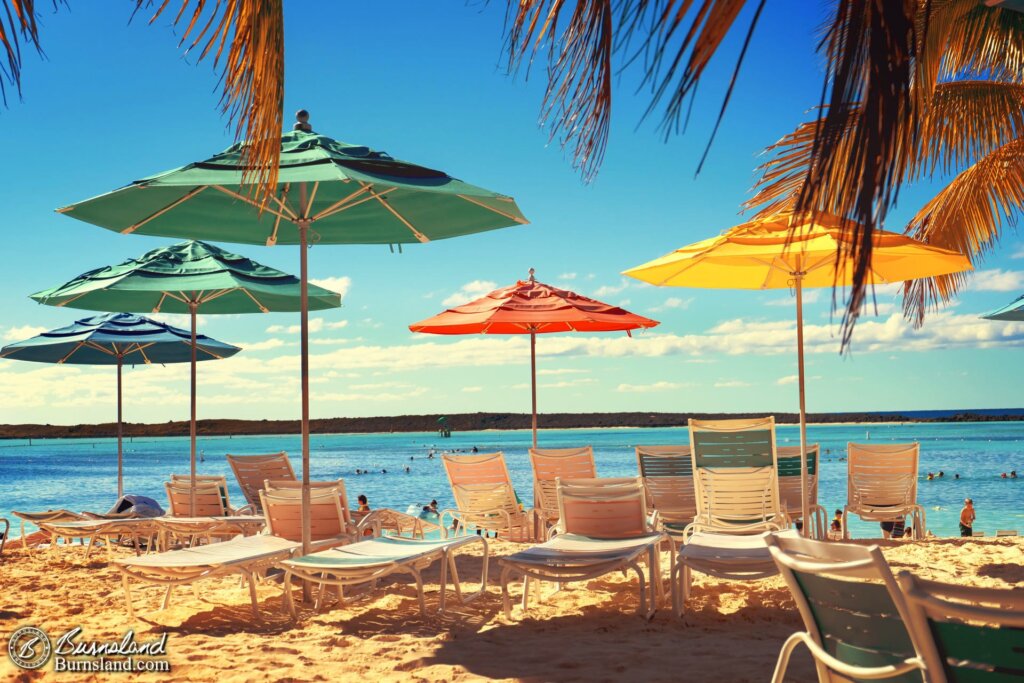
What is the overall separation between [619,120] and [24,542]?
8.74m

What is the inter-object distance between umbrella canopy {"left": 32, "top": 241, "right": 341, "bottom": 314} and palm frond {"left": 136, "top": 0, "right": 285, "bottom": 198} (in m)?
Result: 3.90

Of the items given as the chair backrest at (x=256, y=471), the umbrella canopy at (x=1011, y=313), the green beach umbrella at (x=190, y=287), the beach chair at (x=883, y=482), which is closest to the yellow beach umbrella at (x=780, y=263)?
the beach chair at (x=883, y=482)

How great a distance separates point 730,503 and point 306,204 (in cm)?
343

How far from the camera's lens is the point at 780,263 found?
634 cm

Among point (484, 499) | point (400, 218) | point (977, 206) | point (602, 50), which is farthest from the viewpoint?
point (977, 206)

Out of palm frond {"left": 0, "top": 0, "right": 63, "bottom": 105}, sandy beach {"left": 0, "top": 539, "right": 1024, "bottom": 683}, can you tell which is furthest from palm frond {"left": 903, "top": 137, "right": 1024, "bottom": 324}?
palm frond {"left": 0, "top": 0, "right": 63, "bottom": 105}

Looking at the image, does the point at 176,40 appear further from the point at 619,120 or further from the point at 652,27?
the point at 652,27

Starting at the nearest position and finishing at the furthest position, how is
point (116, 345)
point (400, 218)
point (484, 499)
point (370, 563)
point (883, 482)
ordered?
point (370, 563), point (400, 218), point (484, 499), point (883, 482), point (116, 345)

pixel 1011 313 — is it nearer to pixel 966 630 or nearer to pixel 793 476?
pixel 793 476

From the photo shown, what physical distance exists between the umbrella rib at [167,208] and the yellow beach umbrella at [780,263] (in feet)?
9.99

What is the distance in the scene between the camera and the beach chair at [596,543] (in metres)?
4.59

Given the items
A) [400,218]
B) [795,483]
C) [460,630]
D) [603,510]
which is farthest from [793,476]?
[400,218]

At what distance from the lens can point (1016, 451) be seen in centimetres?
4334

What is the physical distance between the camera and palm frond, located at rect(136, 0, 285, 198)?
288 centimetres
